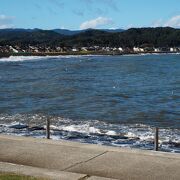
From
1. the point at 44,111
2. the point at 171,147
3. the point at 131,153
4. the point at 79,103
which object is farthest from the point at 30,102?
the point at 131,153

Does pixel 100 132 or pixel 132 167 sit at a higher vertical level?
pixel 132 167

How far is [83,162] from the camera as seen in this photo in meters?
8.53

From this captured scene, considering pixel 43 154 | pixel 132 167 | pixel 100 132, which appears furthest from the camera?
pixel 100 132

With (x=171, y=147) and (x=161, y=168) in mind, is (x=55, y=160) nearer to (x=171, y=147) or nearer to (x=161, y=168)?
(x=161, y=168)

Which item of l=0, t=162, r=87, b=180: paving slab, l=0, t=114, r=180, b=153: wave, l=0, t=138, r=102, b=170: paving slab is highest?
l=0, t=162, r=87, b=180: paving slab

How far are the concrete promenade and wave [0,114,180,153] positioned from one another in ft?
14.2

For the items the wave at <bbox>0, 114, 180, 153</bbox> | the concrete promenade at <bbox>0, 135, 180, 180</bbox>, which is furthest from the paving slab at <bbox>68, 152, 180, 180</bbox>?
the wave at <bbox>0, 114, 180, 153</bbox>

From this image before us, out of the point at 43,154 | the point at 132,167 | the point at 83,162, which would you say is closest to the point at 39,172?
the point at 83,162

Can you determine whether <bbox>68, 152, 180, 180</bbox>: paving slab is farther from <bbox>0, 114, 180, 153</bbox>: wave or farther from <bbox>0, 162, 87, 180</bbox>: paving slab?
<bbox>0, 114, 180, 153</bbox>: wave

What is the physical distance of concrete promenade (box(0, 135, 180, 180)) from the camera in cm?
772

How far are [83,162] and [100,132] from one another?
26.9 ft

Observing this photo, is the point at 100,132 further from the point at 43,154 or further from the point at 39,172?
the point at 39,172

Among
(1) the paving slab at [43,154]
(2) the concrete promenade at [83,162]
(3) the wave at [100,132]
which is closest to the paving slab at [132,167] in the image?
(2) the concrete promenade at [83,162]

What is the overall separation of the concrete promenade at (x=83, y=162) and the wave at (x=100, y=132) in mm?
4328
